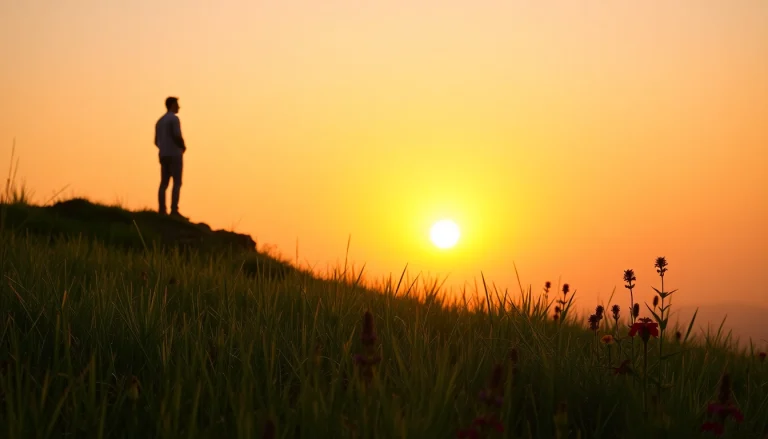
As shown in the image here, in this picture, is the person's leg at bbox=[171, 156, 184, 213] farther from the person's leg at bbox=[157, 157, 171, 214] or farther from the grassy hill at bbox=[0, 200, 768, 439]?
the grassy hill at bbox=[0, 200, 768, 439]

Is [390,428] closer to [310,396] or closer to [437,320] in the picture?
[310,396]

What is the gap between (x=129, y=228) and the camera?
424 inches

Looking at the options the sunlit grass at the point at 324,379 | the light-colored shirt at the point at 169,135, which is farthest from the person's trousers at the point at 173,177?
the sunlit grass at the point at 324,379

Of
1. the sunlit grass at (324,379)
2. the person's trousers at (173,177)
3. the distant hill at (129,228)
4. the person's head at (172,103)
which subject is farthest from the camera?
the person's trousers at (173,177)

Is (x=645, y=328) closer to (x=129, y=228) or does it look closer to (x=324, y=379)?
(x=324, y=379)

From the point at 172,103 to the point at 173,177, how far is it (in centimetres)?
163

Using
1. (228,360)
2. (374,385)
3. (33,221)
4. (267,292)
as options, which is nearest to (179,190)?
(33,221)

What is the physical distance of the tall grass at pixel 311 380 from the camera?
6.93 feet

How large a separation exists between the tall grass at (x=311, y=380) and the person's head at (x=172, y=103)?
1083cm

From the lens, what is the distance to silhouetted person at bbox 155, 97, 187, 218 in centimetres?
1434

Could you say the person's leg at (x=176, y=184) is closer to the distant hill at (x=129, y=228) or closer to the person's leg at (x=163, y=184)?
the person's leg at (x=163, y=184)

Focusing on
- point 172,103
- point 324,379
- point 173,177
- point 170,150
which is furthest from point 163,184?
point 324,379

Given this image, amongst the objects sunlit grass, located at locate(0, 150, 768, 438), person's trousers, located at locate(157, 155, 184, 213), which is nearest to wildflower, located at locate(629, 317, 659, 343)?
sunlit grass, located at locate(0, 150, 768, 438)

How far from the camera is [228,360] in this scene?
290 cm
